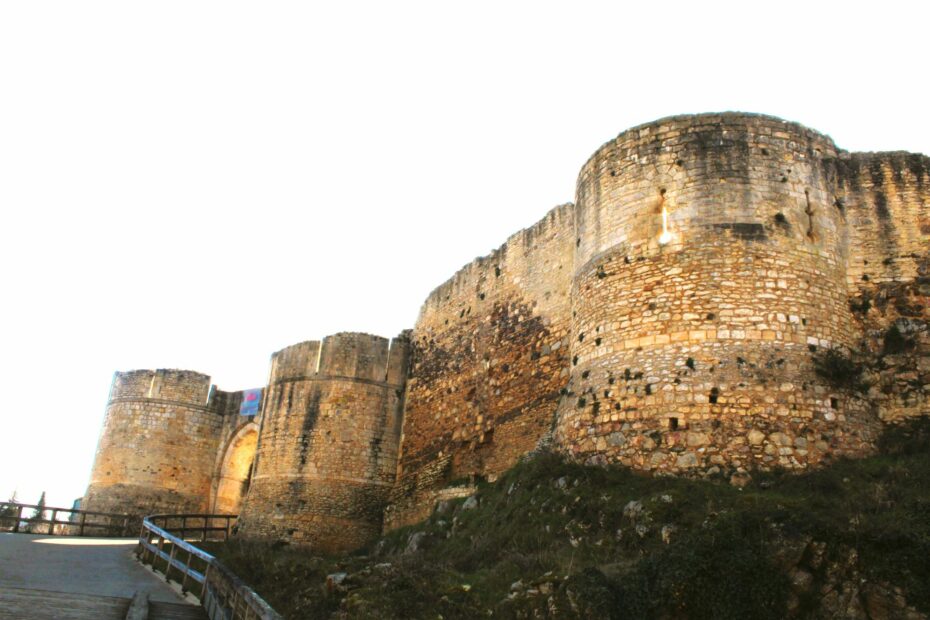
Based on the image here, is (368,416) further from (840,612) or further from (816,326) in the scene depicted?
(840,612)

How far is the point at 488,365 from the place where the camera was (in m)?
17.8

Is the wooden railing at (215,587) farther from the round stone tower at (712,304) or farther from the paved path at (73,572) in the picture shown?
the round stone tower at (712,304)

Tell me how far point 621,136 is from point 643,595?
285 inches

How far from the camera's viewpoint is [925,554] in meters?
7.54

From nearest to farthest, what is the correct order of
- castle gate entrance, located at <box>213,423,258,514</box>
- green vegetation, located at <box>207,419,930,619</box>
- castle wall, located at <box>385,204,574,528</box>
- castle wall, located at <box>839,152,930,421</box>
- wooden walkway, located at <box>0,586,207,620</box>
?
green vegetation, located at <box>207,419,930,619</box>
wooden walkway, located at <box>0,586,207,620</box>
castle wall, located at <box>839,152,930,421</box>
castle wall, located at <box>385,204,574,528</box>
castle gate entrance, located at <box>213,423,258,514</box>

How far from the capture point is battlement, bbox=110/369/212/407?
26.5 m

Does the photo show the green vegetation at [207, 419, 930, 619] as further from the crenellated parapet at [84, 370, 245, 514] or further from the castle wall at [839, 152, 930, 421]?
the crenellated parapet at [84, 370, 245, 514]

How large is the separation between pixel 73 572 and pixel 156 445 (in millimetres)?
14165

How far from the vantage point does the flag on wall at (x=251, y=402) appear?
87.4 feet

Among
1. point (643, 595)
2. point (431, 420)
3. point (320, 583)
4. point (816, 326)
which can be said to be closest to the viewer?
point (643, 595)

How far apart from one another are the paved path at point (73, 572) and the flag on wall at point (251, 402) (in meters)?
9.62

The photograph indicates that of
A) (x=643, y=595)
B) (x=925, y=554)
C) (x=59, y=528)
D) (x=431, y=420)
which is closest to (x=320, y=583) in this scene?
(x=643, y=595)

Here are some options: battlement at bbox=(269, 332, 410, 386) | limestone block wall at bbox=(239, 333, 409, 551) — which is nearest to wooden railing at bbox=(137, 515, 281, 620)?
limestone block wall at bbox=(239, 333, 409, 551)

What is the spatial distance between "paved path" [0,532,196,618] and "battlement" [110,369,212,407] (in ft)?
31.4
